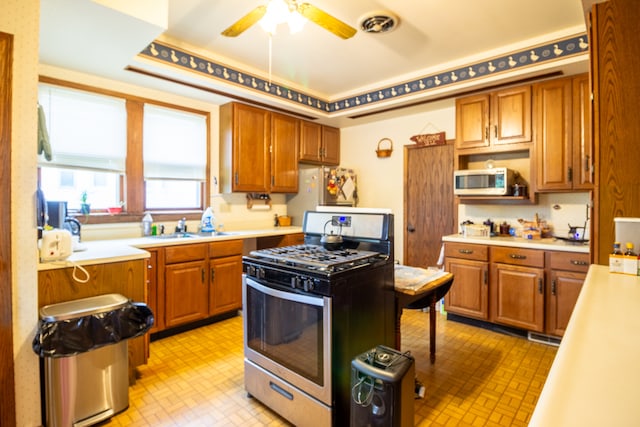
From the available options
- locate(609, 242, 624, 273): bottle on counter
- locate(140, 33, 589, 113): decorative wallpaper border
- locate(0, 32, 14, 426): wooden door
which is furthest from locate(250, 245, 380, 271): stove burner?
locate(140, 33, 589, 113): decorative wallpaper border

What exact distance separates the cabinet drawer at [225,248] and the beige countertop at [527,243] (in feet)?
7.25

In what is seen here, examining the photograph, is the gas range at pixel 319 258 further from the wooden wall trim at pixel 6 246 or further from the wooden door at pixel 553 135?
the wooden door at pixel 553 135

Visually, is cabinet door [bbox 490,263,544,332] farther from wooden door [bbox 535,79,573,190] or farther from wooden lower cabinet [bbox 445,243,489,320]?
wooden door [bbox 535,79,573,190]

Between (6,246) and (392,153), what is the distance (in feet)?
13.2

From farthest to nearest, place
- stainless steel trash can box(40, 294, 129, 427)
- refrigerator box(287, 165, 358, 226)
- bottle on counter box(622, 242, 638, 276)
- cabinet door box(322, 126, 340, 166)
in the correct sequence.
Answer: cabinet door box(322, 126, 340, 166) < refrigerator box(287, 165, 358, 226) < stainless steel trash can box(40, 294, 129, 427) < bottle on counter box(622, 242, 638, 276)

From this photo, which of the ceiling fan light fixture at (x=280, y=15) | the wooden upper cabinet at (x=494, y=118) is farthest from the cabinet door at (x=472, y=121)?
the ceiling fan light fixture at (x=280, y=15)

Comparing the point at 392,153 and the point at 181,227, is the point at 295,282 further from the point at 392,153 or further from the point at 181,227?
the point at 392,153

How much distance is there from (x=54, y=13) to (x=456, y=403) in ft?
11.5

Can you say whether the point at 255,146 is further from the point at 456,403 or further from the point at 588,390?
the point at 588,390

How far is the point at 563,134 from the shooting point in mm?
3127

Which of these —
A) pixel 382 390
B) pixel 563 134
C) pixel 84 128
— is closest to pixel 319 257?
pixel 382 390

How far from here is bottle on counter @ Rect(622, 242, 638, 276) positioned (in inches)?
62.9

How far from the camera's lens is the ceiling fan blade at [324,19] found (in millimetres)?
1982

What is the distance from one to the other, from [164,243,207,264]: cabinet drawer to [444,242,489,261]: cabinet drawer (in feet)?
8.24
